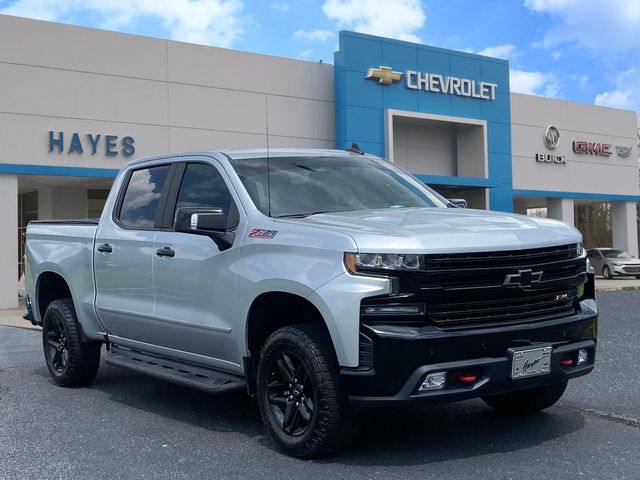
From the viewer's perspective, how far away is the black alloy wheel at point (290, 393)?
14.9 feet

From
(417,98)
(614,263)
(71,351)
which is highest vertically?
(417,98)

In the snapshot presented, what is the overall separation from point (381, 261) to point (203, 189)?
6.75ft

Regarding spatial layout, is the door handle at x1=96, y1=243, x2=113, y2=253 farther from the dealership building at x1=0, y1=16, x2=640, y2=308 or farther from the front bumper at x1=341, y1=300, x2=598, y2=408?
the dealership building at x1=0, y1=16, x2=640, y2=308

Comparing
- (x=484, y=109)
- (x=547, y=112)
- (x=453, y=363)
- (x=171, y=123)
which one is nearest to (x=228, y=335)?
(x=453, y=363)

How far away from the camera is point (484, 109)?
27.8 meters

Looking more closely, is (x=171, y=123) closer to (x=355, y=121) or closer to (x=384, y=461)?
(x=355, y=121)

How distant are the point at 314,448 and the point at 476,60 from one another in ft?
82.9

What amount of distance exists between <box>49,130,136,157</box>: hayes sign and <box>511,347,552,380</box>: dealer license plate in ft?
56.4

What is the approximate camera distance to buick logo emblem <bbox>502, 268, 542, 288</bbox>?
4.32 m

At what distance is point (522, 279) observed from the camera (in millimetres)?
4371

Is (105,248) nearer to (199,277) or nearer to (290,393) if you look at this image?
(199,277)

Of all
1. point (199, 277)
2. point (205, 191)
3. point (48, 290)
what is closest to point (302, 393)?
point (199, 277)

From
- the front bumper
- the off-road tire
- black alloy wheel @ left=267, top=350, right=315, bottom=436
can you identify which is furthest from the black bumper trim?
the off-road tire

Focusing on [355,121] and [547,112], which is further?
[547,112]
